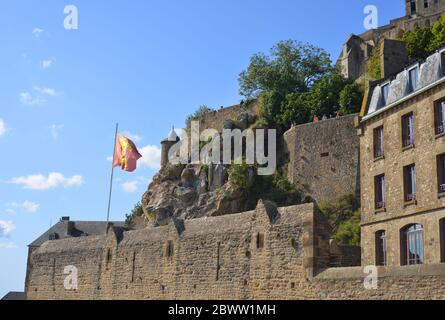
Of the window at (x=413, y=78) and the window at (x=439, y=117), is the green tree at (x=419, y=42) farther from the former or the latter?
the window at (x=439, y=117)

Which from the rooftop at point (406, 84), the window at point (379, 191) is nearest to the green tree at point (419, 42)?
the rooftop at point (406, 84)

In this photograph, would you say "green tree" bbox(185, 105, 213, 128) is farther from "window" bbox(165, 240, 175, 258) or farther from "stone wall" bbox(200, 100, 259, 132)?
"window" bbox(165, 240, 175, 258)

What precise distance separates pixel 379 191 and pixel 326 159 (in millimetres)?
15196

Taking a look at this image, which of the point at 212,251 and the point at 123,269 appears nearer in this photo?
the point at 212,251

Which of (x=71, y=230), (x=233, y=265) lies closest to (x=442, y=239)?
(x=233, y=265)

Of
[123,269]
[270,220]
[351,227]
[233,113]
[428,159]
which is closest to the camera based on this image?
[270,220]

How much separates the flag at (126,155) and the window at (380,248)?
48.9ft

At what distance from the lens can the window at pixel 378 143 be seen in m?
28.7

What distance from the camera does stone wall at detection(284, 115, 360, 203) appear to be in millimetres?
42219

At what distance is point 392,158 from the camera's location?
90.9 feet

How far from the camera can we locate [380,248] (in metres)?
27.8
